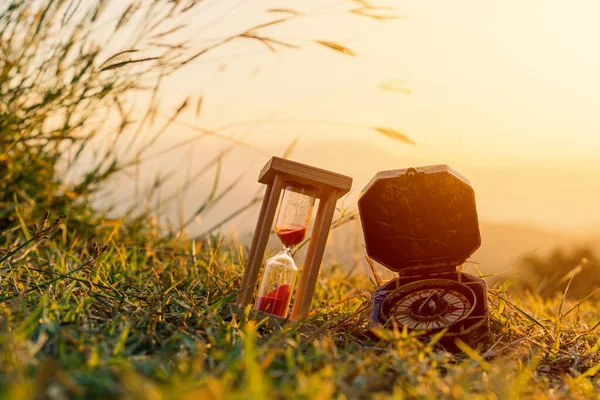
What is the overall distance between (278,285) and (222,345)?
3.14ft

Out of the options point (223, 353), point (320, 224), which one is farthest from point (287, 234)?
point (223, 353)

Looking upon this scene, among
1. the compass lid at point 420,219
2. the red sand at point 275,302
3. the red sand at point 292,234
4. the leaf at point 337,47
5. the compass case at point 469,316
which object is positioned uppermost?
the leaf at point 337,47

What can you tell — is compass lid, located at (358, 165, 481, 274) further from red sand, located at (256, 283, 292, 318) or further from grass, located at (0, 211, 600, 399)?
→ red sand, located at (256, 283, 292, 318)

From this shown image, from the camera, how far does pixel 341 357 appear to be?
8.47 feet

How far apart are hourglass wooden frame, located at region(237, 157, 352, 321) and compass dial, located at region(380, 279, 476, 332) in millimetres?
442

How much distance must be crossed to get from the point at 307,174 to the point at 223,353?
1148 mm

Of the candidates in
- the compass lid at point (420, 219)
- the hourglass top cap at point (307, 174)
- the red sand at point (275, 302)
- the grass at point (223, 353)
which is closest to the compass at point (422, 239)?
the compass lid at point (420, 219)

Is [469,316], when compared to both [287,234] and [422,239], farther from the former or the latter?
[287,234]

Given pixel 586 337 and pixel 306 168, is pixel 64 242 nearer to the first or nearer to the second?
pixel 306 168

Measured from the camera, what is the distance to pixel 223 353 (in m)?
2.29

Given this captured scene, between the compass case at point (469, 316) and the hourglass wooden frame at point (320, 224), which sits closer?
the hourglass wooden frame at point (320, 224)

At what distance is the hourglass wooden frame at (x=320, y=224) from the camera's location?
318cm

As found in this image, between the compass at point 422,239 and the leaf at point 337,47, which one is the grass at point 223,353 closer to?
the compass at point 422,239

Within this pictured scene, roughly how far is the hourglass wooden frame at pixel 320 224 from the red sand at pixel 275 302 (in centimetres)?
4
